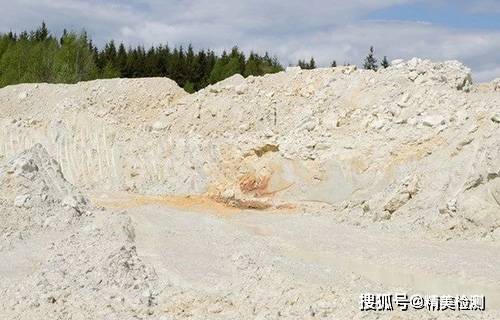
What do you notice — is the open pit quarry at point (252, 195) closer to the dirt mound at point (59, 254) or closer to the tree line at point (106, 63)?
the dirt mound at point (59, 254)

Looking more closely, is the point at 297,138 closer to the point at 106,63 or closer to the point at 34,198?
the point at 34,198

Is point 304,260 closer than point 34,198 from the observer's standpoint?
Yes

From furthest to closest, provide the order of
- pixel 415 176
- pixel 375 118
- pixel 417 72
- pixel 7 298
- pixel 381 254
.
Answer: pixel 417 72, pixel 375 118, pixel 415 176, pixel 381 254, pixel 7 298

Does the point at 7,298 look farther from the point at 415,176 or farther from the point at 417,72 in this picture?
the point at 417,72

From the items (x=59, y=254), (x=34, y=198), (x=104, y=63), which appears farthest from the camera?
(x=104, y=63)

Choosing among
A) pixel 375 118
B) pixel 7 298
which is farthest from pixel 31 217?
pixel 375 118

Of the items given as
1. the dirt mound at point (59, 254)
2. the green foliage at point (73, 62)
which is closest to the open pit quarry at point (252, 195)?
the dirt mound at point (59, 254)

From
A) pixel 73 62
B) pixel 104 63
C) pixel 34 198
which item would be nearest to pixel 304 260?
pixel 34 198

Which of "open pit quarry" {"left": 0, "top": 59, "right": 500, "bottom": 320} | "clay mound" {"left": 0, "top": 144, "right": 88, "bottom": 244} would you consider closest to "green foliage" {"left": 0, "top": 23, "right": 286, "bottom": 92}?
"open pit quarry" {"left": 0, "top": 59, "right": 500, "bottom": 320}

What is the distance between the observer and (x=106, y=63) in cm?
4388

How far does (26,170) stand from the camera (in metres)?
12.3

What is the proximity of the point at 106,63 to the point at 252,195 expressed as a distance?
29.7 meters

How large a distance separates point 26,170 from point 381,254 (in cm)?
634

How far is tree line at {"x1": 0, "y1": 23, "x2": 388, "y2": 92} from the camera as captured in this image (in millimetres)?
35750
